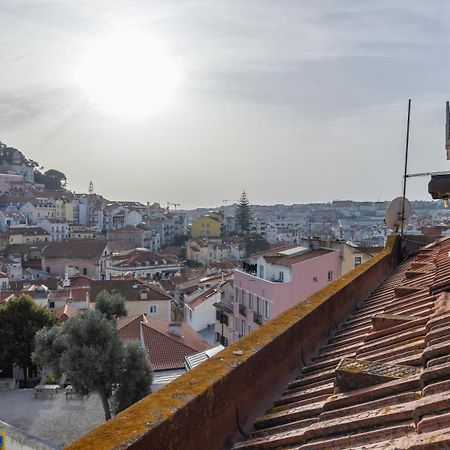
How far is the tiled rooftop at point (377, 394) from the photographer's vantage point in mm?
2324

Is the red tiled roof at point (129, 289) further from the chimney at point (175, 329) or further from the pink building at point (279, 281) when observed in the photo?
the pink building at point (279, 281)

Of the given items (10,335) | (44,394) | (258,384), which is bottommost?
(44,394)

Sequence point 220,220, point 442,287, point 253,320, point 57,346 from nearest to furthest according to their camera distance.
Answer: point 442,287 < point 57,346 < point 253,320 < point 220,220

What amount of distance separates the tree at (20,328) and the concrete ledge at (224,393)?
25254 millimetres

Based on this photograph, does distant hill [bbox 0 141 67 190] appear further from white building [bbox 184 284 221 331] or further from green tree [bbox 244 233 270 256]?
white building [bbox 184 284 221 331]

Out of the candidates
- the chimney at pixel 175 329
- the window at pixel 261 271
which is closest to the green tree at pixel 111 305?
the chimney at pixel 175 329

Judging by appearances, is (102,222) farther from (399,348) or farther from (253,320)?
(399,348)

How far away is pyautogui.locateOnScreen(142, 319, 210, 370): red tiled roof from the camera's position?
23.7 m

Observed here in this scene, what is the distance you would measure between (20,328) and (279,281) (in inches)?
552

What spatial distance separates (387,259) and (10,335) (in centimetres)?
2341

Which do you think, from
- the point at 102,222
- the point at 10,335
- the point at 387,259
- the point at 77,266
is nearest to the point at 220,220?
the point at 102,222

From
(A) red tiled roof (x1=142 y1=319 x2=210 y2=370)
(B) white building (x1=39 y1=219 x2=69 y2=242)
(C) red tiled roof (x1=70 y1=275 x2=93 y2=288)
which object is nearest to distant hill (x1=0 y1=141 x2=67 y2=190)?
(B) white building (x1=39 y1=219 x2=69 y2=242)

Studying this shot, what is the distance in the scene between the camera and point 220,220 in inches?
4247

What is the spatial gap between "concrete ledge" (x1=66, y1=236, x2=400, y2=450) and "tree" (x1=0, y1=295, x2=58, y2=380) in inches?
994
